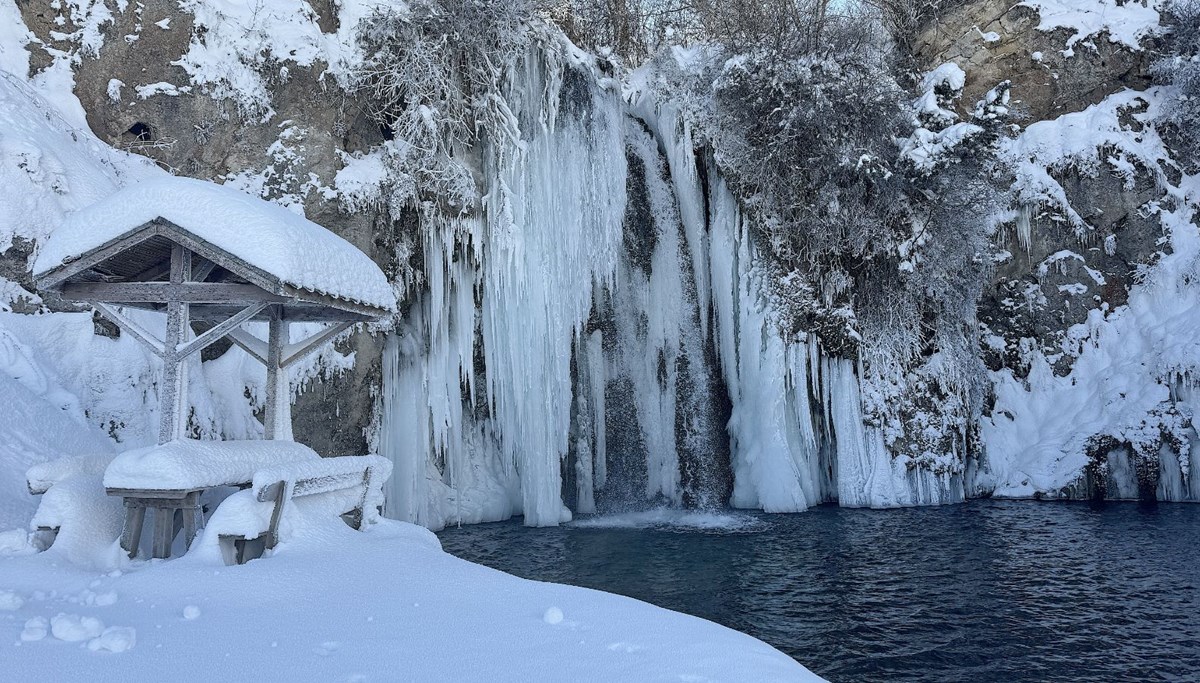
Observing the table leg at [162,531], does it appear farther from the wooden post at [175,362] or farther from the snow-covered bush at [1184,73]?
the snow-covered bush at [1184,73]

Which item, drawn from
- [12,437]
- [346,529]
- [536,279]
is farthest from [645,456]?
[12,437]

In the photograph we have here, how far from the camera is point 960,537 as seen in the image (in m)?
11.0

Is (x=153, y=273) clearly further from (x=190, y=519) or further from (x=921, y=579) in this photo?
(x=921, y=579)

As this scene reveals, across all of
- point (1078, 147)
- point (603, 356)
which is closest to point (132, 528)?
point (603, 356)

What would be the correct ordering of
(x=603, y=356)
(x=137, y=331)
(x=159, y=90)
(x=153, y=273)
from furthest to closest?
(x=603, y=356)
(x=159, y=90)
(x=153, y=273)
(x=137, y=331)

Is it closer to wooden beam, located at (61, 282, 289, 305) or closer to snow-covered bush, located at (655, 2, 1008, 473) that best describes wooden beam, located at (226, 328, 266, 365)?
wooden beam, located at (61, 282, 289, 305)

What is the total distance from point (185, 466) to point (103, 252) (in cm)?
195

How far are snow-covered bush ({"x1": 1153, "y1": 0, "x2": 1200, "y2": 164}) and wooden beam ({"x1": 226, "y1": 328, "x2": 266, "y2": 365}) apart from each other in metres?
19.3

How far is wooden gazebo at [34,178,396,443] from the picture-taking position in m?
6.09

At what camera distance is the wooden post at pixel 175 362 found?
20.7 feet

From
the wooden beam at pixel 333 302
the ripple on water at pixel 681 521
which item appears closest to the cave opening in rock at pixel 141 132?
the wooden beam at pixel 333 302

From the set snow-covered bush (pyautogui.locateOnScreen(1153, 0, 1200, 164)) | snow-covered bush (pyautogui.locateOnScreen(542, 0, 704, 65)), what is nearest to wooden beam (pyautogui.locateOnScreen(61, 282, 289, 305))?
snow-covered bush (pyautogui.locateOnScreen(542, 0, 704, 65))

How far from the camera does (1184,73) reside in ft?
55.8

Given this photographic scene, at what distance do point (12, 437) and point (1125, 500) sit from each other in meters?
17.0
